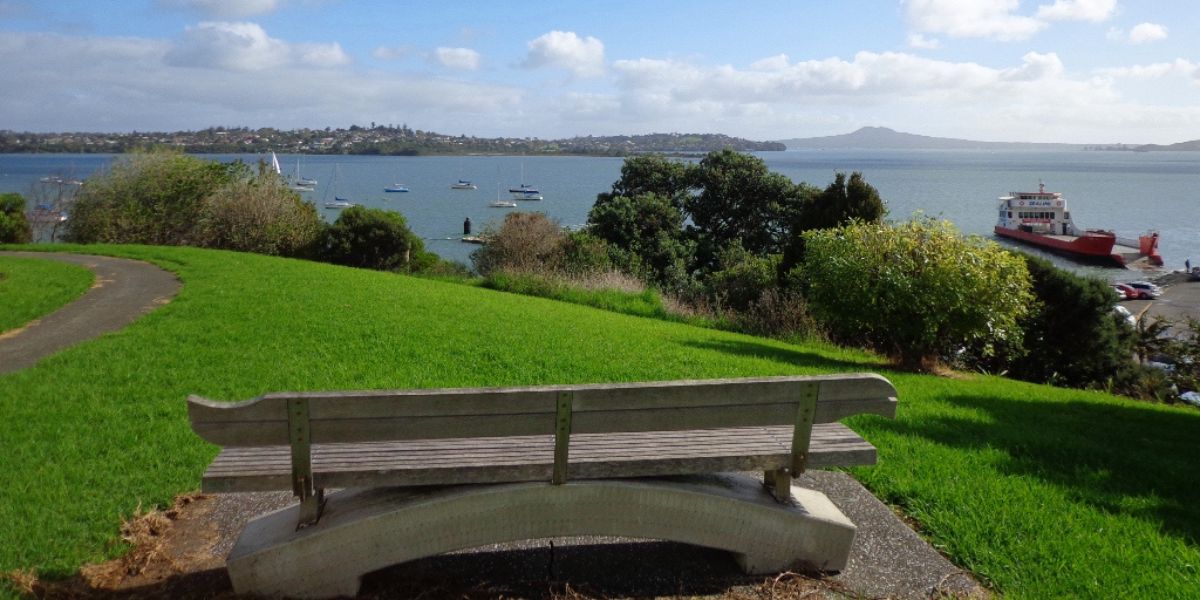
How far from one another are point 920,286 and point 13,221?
2781cm

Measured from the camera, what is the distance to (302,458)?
11.3 feet

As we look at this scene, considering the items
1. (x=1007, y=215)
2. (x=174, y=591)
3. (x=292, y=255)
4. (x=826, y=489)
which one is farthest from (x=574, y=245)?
(x=1007, y=215)

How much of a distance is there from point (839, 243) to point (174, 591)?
10.2 meters

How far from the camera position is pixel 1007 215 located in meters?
70.4

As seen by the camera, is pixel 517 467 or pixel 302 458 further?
pixel 517 467

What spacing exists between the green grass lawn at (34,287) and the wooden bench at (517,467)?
926 cm

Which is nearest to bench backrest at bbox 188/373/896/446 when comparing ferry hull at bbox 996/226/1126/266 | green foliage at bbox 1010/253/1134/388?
green foliage at bbox 1010/253/1134/388

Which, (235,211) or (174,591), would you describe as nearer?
(174,591)

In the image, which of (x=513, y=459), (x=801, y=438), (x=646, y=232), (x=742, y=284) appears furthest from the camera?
(x=646, y=232)

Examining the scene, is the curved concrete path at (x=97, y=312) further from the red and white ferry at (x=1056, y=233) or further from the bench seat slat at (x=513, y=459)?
the red and white ferry at (x=1056, y=233)

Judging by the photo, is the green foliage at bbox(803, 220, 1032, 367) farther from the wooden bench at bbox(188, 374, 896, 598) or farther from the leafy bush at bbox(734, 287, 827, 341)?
the wooden bench at bbox(188, 374, 896, 598)

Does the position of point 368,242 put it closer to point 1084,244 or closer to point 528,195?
point 1084,244

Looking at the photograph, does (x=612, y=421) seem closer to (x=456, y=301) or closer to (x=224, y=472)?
(x=224, y=472)

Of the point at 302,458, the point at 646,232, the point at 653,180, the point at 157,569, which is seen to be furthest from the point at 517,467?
the point at 653,180
